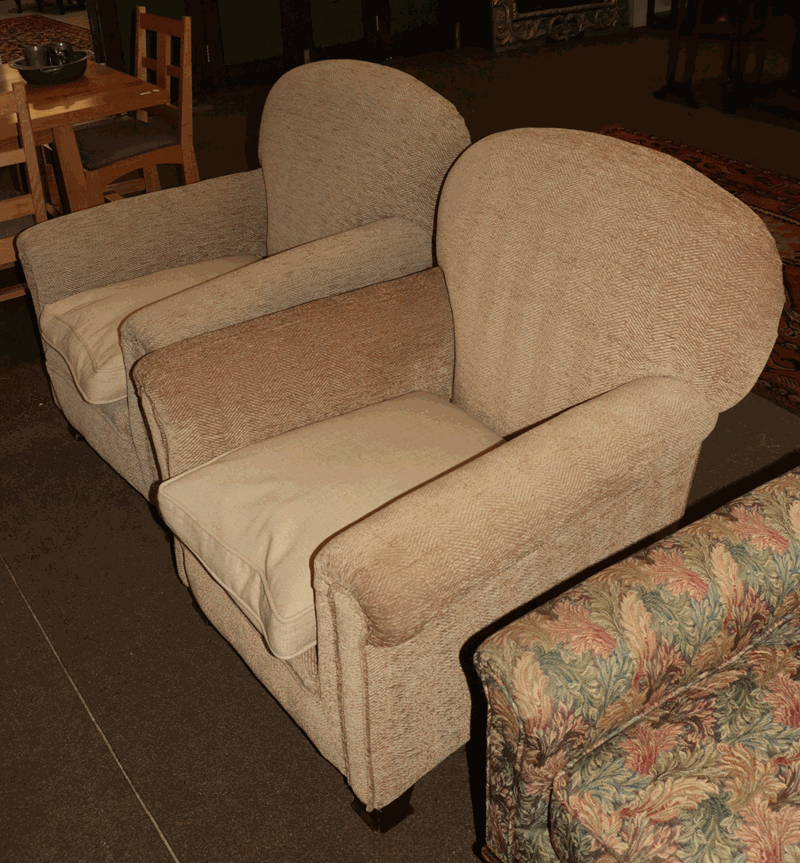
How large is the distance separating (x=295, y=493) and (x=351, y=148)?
94 cm

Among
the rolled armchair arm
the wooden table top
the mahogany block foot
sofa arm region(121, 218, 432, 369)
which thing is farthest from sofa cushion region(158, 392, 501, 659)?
the wooden table top

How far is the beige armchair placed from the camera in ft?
3.61

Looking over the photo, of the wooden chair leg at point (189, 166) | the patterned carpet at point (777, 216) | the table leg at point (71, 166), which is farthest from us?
the wooden chair leg at point (189, 166)

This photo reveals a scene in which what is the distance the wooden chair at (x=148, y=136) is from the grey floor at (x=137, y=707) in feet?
3.50

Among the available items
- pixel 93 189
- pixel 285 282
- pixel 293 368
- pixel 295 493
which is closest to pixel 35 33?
pixel 93 189

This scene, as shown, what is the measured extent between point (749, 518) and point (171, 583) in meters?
1.28

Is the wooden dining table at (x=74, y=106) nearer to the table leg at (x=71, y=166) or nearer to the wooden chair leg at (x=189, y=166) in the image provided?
the table leg at (x=71, y=166)

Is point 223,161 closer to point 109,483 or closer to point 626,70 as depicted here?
point 109,483

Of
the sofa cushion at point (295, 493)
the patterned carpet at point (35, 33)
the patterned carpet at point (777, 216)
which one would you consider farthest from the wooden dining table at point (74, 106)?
the patterned carpet at point (35, 33)

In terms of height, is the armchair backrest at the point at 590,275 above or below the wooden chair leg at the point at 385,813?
above

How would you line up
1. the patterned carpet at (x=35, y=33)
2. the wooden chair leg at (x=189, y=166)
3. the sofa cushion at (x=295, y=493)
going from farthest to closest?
1. the patterned carpet at (x=35, y=33)
2. the wooden chair leg at (x=189, y=166)
3. the sofa cushion at (x=295, y=493)

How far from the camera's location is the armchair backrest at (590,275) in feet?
4.00

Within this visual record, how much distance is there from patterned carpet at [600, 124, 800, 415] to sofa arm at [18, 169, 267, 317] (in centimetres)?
162

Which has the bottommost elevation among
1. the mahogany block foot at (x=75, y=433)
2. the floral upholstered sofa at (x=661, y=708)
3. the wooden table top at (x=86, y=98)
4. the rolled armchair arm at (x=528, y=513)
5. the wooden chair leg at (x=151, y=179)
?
the mahogany block foot at (x=75, y=433)
